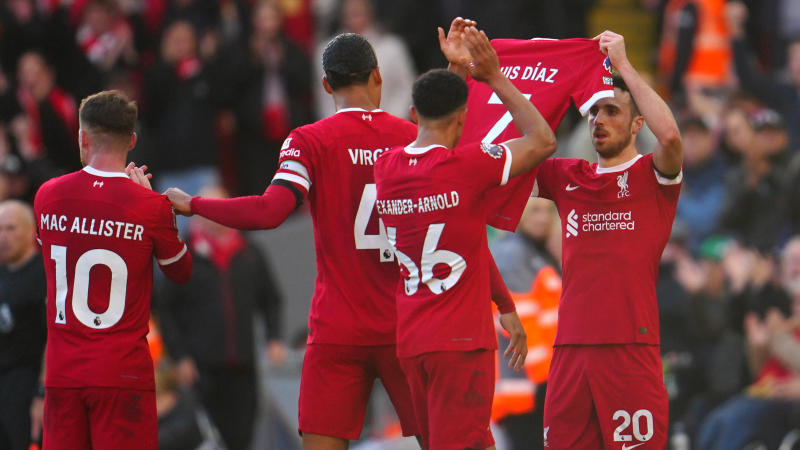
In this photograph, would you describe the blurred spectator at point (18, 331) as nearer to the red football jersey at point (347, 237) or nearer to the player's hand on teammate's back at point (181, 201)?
the player's hand on teammate's back at point (181, 201)

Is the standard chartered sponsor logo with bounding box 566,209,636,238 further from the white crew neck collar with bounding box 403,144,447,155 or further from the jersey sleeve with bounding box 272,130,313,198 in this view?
the jersey sleeve with bounding box 272,130,313,198

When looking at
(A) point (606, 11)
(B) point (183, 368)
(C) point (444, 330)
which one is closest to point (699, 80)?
(A) point (606, 11)

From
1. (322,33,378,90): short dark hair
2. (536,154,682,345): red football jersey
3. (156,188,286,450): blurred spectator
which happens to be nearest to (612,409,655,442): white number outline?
(536,154,682,345): red football jersey

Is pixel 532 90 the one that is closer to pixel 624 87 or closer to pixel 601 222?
pixel 624 87

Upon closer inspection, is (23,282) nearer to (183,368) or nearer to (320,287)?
(320,287)

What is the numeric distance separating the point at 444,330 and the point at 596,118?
4.88 feet

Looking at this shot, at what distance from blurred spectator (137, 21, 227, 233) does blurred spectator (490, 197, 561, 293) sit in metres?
4.82

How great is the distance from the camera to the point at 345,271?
686 cm

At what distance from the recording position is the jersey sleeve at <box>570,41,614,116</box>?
277 inches

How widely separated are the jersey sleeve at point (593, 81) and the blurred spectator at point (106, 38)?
8.53 metres

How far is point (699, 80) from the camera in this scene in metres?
14.3

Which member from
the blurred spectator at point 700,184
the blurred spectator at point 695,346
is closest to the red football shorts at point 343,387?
the blurred spectator at point 695,346

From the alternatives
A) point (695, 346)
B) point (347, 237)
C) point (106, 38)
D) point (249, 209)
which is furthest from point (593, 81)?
point (106, 38)

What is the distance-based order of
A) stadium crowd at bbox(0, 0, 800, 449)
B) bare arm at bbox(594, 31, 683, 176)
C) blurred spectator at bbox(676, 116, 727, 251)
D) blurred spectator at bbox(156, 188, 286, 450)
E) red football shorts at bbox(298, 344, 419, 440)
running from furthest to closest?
blurred spectator at bbox(676, 116, 727, 251) → blurred spectator at bbox(156, 188, 286, 450) → stadium crowd at bbox(0, 0, 800, 449) → red football shorts at bbox(298, 344, 419, 440) → bare arm at bbox(594, 31, 683, 176)
